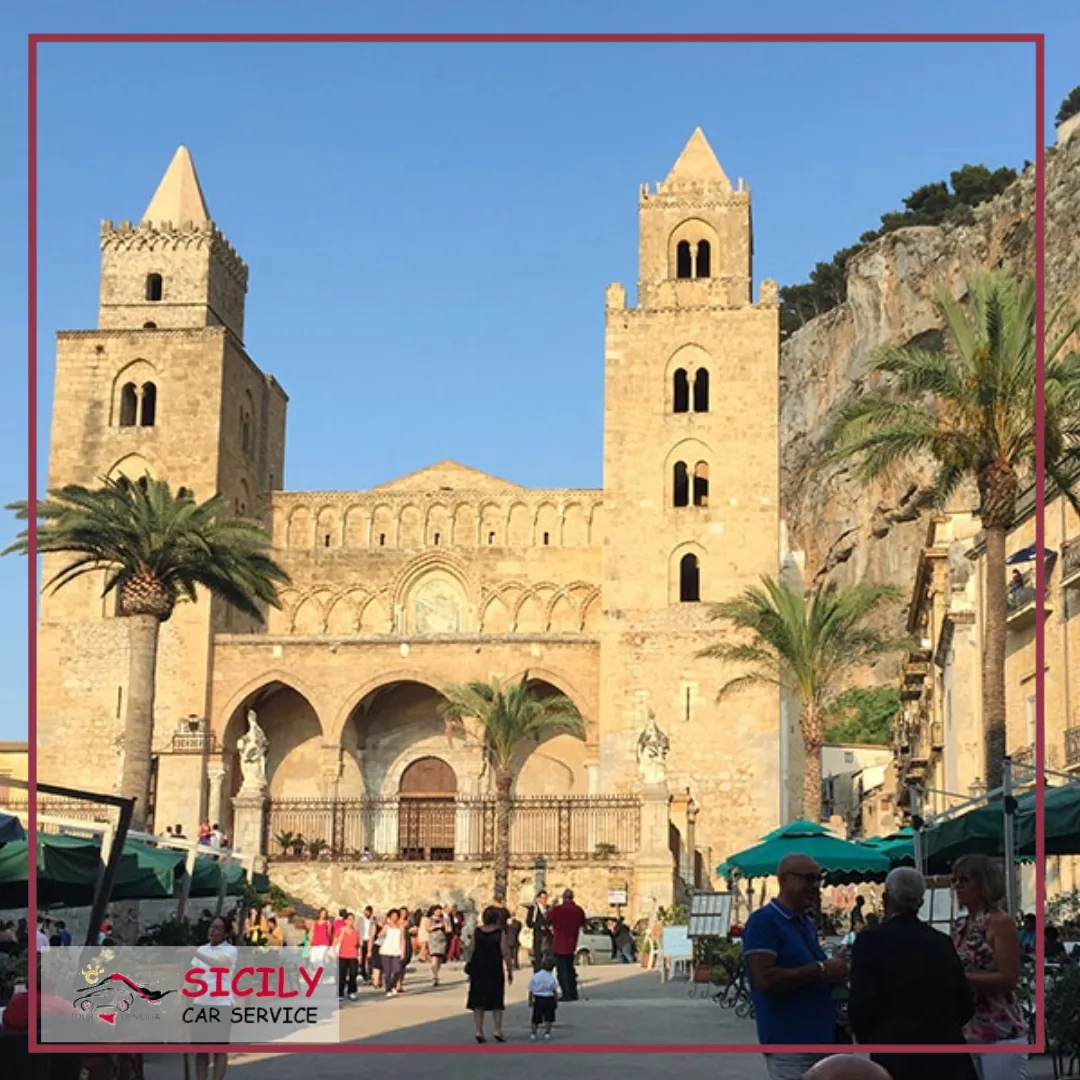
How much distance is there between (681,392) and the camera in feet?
139

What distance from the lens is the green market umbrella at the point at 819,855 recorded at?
16.9 m

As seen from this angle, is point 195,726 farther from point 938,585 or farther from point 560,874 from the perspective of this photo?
point 938,585

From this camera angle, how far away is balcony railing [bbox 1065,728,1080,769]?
968 inches

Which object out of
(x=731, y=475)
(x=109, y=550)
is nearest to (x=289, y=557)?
(x=731, y=475)

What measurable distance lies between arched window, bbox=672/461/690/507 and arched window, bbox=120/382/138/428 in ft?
44.6

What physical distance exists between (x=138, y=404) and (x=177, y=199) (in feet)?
21.3

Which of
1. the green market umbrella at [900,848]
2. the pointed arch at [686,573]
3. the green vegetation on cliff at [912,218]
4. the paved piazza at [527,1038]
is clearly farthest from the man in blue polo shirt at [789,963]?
the green vegetation on cliff at [912,218]

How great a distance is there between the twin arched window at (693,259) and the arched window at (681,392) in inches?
116

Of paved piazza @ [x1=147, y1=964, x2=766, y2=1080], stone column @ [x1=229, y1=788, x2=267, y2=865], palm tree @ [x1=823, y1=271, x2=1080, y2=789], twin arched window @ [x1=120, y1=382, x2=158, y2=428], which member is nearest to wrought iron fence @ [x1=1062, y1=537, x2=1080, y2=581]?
palm tree @ [x1=823, y1=271, x2=1080, y2=789]

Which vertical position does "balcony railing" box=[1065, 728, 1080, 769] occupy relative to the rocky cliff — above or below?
below

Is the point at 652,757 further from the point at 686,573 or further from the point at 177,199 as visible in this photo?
the point at 177,199

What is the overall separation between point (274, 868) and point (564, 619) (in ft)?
46.5

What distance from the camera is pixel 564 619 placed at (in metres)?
45.1

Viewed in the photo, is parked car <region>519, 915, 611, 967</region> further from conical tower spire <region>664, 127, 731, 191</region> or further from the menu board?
conical tower spire <region>664, 127, 731, 191</region>
